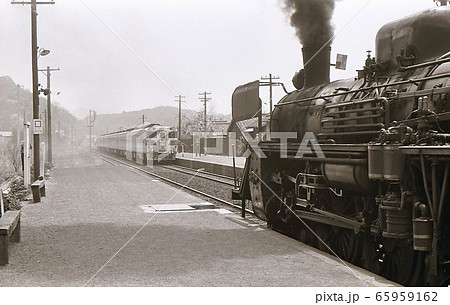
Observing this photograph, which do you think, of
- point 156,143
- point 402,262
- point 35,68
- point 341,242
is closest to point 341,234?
point 341,242

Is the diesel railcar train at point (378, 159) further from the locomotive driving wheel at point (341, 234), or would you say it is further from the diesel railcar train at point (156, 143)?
the diesel railcar train at point (156, 143)

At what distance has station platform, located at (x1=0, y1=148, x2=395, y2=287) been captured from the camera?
5.73m

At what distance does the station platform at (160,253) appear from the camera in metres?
5.73

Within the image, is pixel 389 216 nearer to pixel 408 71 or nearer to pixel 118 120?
pixel 408 71

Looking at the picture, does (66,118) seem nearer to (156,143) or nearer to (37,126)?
(156,143)

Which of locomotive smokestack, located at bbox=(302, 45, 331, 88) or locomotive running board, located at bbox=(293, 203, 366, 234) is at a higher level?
locomotive smokestack, located at bbox=(302, 45, 331, 88)

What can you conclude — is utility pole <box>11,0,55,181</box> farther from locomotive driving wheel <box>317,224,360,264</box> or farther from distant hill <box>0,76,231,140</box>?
locomotive driving wheel <box>317,224,360,264</box>

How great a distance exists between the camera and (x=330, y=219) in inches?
284

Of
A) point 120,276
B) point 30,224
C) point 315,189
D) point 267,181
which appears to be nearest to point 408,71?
point 315,189

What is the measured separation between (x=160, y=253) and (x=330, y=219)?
2.57m

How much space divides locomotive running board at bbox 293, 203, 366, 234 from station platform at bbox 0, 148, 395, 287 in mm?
474

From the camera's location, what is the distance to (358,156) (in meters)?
6.06

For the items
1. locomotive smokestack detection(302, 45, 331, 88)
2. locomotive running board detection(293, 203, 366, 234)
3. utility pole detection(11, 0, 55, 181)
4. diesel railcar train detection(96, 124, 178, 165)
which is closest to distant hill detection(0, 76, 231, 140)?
diesel railcar train detection(96, 124, 178, 165)

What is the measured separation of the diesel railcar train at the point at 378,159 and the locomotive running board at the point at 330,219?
18 mm
